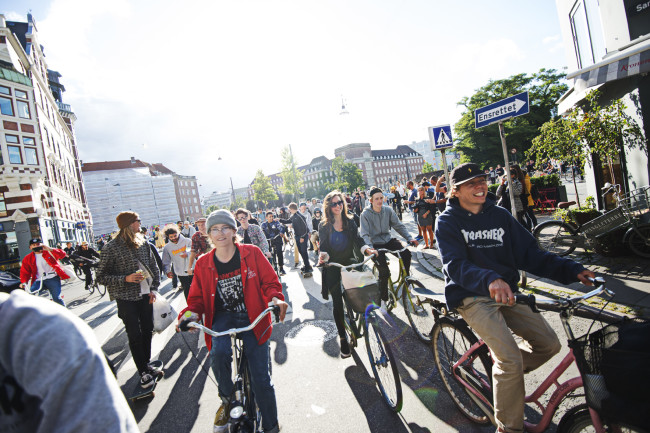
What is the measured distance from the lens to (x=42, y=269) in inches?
312

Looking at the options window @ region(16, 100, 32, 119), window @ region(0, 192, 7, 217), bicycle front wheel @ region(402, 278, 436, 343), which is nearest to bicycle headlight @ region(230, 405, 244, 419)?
bicycle front wheel @ region(402, 278, 436, 343)

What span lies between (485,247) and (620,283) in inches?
150

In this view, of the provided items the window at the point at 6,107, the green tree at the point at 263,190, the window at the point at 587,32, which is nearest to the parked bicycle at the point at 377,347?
the window at the point at 587,32

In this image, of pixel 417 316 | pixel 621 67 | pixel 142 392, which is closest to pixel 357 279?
pixel 417 316

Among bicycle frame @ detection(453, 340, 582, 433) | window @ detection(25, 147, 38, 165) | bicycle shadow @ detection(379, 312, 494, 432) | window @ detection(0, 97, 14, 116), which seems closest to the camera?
bicycle frame @ detection(453, 340, 582, 433)

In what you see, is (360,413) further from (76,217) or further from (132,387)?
(76,217)

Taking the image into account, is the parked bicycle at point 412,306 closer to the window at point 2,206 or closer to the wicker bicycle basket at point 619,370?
the wicker bicycle basket at point 619,370

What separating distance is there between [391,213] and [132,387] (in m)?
4.47

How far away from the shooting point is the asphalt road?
2934 mm

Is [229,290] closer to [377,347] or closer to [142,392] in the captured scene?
[377,347]

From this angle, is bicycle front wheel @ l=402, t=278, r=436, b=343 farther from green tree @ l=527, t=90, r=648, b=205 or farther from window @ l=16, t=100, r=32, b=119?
window @ l=16, t=100, r=32, b=119

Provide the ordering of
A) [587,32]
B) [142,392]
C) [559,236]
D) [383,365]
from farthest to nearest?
[587,32]
[559,236]
[142,392]
[383,365]

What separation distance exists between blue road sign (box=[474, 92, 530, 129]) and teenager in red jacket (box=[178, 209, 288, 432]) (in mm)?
4411

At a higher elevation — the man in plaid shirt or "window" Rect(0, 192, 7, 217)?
"window" Rect(0, 192, 7, 217)
